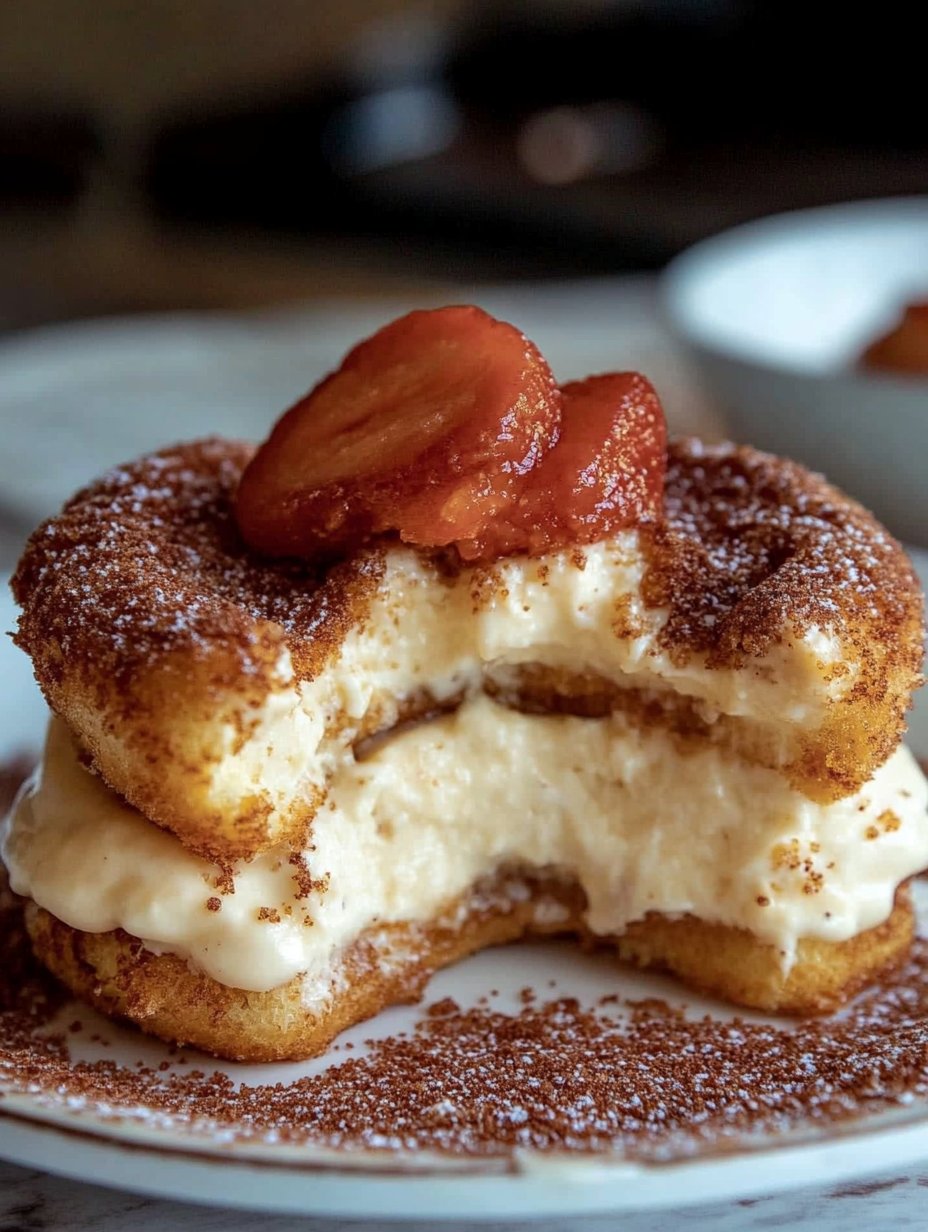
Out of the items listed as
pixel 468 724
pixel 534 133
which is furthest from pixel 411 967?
pixel 534 133

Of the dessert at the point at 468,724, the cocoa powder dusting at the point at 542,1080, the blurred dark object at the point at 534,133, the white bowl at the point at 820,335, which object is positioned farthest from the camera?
the blurred dark object at the point at 534,133

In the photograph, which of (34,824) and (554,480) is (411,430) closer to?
(554,480)

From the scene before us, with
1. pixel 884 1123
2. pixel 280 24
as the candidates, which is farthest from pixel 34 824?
pixel 280 24

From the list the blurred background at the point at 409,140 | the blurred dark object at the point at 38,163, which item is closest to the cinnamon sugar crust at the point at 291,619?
the blurred background at the point at 409,140

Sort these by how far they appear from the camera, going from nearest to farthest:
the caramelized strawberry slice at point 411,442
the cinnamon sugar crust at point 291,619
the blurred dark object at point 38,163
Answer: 1. the cinnamon sugar crust at point 291,619
2. the caramelized strawberry slice at point 411,442
3. the blurred dark object at point 38,163

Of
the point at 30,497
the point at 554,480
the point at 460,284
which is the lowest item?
the point at 460,284

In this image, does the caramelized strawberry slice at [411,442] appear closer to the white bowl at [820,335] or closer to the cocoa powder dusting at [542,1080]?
the cocoa powder dusting at [542,1080]

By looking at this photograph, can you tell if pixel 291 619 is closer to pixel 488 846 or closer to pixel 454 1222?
pixel 488 846
